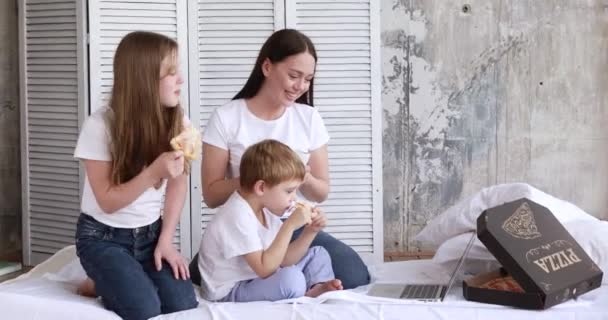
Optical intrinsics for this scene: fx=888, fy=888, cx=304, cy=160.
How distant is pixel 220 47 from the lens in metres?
4.16

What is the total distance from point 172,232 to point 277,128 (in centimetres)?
50

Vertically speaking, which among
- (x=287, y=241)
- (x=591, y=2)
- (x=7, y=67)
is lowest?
(x=287, y=241)

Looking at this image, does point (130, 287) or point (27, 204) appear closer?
point (130, 287)

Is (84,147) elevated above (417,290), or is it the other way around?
(84,147)

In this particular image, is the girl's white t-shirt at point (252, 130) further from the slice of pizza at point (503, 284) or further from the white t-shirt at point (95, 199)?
the slice of pizza at point (503, 284)

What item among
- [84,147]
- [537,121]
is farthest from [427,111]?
[84,147]

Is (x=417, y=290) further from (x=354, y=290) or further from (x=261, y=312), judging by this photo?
(x=261, y=312)

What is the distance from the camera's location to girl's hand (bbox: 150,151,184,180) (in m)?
2.45

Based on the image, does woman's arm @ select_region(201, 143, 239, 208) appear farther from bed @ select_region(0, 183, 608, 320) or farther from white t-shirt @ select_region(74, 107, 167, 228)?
bed @ select_region(0, 183, 608, 320)

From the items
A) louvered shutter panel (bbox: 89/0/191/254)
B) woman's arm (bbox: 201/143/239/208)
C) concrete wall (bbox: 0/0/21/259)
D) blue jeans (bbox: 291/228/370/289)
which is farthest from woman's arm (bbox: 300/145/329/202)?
concrete wall (bbox: 0/0/21/259)

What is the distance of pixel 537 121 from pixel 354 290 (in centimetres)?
228

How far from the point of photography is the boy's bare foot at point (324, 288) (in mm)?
2609

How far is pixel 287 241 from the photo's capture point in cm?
250

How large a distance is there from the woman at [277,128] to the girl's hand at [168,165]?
1.04 ft
